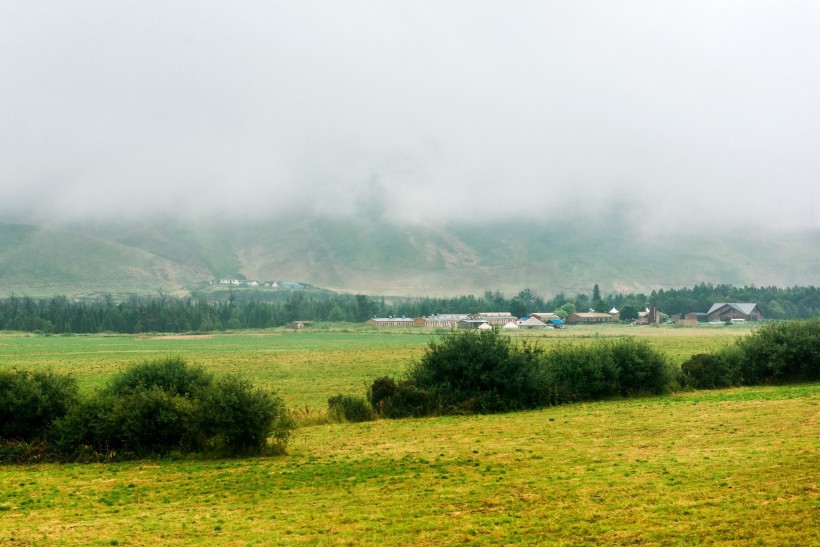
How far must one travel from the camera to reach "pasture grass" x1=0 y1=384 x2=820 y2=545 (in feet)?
51.0

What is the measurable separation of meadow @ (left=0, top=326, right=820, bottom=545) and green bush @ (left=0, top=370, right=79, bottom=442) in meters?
2.35

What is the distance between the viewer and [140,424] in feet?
89.5

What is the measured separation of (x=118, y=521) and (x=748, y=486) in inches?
573

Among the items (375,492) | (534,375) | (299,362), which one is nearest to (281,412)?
(375,492)

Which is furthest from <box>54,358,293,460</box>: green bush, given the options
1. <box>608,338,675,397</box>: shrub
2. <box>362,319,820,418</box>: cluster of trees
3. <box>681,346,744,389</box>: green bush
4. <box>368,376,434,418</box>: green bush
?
<box>681,346,744,389</box>: green bush

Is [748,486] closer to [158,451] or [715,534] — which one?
[715,534]

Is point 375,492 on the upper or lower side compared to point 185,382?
lower

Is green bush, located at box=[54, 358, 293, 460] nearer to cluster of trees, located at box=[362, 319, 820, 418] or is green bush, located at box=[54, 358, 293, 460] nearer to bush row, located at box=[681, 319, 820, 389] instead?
cluster of trees, located at box=[362, 319, 820, 418]

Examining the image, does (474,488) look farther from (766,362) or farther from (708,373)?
(766,362)

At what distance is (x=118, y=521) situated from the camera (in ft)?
58.9

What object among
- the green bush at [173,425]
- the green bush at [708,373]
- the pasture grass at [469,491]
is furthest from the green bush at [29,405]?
the green bush at [708,373]

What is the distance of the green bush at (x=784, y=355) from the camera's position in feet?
156

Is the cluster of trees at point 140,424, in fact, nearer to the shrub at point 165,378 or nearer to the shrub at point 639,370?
the shrub at point 165,378

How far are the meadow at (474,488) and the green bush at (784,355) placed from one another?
15650mm
